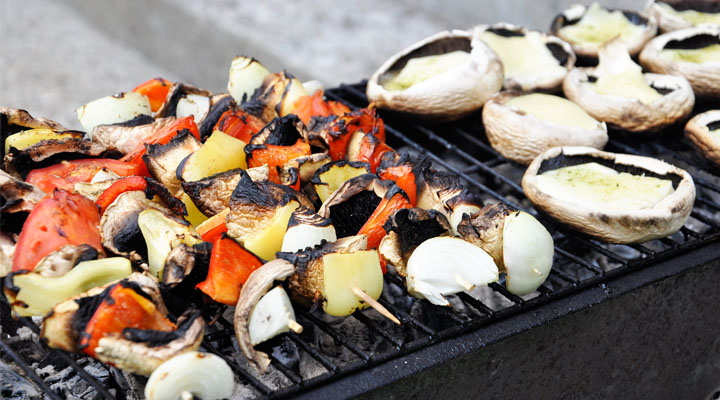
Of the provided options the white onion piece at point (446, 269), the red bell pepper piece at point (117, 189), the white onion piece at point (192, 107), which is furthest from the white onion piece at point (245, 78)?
the white onion piece at point (446, 269)

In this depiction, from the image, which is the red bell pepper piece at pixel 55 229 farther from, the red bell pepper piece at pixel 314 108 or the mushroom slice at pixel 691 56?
the mushroom slice at pixel 691 56

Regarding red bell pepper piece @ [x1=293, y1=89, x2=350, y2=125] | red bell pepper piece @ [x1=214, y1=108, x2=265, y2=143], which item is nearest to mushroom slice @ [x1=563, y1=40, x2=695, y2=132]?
red bell pepper piece @ [x1=293, y1=89, x2=350, y2=125]

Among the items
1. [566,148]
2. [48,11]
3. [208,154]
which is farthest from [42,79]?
[566,148]

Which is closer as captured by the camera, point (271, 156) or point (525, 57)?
point (271, 156)

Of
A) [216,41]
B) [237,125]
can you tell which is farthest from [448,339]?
[216,41]

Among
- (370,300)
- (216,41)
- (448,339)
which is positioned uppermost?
(370,300)

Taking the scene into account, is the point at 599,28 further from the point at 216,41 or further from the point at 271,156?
the point at 216,41

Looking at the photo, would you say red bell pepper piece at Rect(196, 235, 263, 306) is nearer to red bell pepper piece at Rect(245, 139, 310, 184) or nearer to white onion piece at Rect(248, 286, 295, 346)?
white onion piece at Rect(248, 286, 295, 346)
